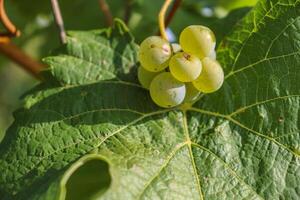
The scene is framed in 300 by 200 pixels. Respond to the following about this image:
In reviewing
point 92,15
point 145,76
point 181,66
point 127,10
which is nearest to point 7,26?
point 145,76

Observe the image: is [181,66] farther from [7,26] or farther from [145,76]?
[7,26]

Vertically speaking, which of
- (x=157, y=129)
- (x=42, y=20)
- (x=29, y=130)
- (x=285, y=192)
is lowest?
(x=42, y=20)

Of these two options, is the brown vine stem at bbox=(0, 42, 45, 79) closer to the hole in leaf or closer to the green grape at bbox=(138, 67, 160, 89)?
the hole in leaf

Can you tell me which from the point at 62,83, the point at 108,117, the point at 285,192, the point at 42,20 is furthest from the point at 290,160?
the point at 42,20

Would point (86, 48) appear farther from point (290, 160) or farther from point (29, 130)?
point (290, 160)

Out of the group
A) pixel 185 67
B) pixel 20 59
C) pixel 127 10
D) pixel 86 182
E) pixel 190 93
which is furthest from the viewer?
pixel 127 10
